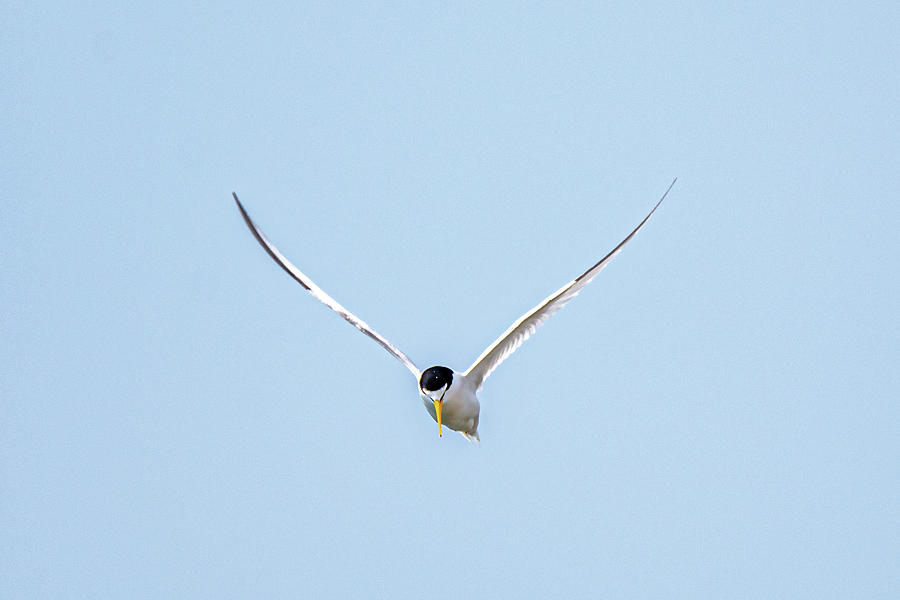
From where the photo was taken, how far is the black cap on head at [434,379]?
1630 centimetres

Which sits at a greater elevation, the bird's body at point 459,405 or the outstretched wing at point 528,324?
the outstretched wing at point 528,324

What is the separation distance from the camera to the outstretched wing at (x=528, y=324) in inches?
627

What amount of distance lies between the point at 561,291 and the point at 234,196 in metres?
3.79

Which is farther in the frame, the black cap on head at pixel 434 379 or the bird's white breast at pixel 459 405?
the bird's white breast at pixel 459 405

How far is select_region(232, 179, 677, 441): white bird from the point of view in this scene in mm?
16250

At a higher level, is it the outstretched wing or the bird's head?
the outstretched wing

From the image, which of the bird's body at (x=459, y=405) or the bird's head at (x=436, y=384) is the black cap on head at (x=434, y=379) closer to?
the bird's head at (x=436, y=384)

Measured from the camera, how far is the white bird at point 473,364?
640 inches

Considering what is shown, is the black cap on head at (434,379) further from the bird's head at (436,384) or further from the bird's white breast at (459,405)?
the bird's white breast at (459,405)

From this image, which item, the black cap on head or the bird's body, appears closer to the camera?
the black cap on head

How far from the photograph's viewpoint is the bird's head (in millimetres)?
16297

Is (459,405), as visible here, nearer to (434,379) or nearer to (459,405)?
(459,405)

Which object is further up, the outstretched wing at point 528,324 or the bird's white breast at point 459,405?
the outstretched wing at point 528,324

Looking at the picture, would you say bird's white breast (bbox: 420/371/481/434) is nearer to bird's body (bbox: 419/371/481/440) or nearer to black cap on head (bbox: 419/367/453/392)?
bird's body (bbox: 419/371/481/440)
